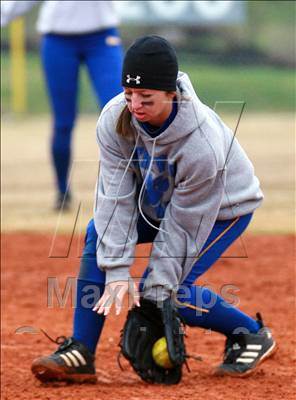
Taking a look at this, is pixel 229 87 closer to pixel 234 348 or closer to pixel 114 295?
pixel 234 348

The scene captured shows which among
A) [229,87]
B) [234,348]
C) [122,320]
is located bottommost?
[229,87]

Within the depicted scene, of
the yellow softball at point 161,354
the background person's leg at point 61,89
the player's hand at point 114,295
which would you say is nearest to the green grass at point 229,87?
the background person's leg at point 61,89

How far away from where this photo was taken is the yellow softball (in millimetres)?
4020

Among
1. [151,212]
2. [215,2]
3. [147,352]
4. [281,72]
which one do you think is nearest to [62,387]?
[147,352]

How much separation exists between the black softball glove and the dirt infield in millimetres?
64

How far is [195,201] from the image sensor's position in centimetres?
385

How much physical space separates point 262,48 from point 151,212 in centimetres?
1366

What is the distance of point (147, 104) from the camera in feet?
12.1

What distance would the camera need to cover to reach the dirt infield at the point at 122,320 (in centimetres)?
399

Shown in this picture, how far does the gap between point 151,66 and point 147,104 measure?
135mm

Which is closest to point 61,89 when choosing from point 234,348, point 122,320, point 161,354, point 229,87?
point 122,320

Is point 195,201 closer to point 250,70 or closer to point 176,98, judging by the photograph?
point 176,98

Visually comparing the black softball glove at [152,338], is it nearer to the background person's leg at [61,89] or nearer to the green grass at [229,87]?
the background person's leg at [61,89]

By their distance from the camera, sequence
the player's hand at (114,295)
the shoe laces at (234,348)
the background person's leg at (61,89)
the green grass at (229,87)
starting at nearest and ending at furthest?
the player's hand at (114,295) < the shoe laces at (234,348) < the background person's leg at (61,89) < the green grass at (229,87)
